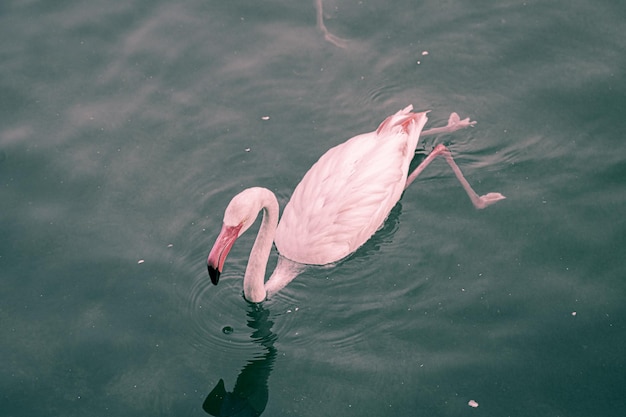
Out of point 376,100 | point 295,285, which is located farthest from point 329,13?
point 295,285

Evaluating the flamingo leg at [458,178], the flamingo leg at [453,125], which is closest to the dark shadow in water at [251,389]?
the flamingo leg at [458,178]

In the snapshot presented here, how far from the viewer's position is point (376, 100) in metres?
8.40

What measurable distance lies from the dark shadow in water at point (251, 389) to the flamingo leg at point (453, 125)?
247 centimetres

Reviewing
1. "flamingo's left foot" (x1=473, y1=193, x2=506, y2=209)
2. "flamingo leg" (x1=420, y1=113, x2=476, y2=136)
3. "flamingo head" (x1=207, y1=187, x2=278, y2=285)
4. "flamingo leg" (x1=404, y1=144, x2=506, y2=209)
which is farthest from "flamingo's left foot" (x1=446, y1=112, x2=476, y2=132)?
"flamingo head" (x1=207, y1=187, x2=278, y2=285)

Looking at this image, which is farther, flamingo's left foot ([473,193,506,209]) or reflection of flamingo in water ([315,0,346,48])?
reflection of flamingo in water ([315,0,346,48])

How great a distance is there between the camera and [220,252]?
6.25 m

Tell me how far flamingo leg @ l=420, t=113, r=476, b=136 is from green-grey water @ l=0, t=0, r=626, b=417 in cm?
8

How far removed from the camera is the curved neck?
6715 millimetres

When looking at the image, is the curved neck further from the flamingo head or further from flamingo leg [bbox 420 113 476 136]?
flamingo leg [bbox 420 113 476 136]

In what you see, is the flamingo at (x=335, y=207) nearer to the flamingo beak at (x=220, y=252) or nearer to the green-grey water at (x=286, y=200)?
the green-grey water at (x=286, y=200)

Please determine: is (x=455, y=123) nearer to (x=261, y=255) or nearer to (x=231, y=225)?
(x=261, y=255)

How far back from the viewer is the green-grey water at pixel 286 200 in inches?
252

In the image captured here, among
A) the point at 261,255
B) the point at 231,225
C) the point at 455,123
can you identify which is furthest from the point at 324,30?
the point at 231,225

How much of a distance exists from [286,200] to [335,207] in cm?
76
